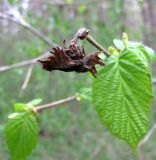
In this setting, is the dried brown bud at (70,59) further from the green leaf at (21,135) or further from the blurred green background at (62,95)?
the blurred green background at (62,95)

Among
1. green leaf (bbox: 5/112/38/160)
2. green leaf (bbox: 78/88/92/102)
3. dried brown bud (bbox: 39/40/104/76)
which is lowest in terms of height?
Result: green leaf (bbox: 5/112/38/160)

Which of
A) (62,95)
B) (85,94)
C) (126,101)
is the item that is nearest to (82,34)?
(126,101)

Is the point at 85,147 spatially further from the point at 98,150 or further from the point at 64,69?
the point at 64,69

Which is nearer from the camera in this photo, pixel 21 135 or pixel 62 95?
pixel 21 135

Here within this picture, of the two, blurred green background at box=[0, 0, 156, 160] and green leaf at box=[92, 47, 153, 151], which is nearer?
green leaf at box=[92, 47, 153, 151]

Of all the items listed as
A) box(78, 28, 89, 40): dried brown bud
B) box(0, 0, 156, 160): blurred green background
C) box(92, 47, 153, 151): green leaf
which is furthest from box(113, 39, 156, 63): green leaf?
box(0, 0, 156, 160): blurred green background

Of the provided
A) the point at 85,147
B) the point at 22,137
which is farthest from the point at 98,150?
the point at 22,137

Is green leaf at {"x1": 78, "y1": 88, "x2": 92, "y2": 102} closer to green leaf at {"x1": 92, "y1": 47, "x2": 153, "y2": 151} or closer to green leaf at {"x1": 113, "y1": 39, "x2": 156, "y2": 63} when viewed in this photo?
green leaf at {"x1": 113, "y1": 39, "x2": 156, "y2": 63}

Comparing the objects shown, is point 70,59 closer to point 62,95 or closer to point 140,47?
point 140,47
